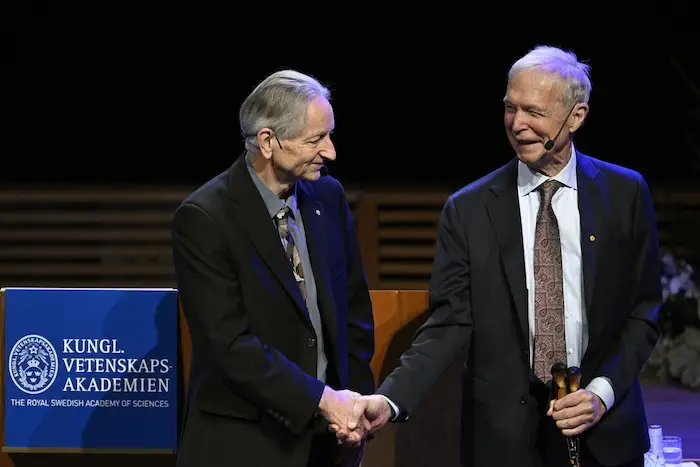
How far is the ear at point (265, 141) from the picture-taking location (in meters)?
2.79

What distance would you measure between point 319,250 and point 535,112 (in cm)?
64

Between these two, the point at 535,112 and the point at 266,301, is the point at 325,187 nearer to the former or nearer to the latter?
the point at 266,301

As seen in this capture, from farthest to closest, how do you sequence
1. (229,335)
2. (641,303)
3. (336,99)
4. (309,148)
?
(336,99) → (641,303) → (309,148) → (229,335)

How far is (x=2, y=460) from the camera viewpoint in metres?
3.75

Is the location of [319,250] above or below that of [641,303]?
above

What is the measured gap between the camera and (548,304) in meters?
2.85

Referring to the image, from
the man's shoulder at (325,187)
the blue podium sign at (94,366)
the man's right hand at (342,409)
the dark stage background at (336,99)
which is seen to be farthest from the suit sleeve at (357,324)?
the dark stage background at (336,99)

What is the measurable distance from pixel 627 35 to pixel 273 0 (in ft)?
7.52

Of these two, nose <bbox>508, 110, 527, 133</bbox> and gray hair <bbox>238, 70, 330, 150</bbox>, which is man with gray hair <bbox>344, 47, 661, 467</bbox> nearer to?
nose <bbox>508, 110, 527, 133</bbox>

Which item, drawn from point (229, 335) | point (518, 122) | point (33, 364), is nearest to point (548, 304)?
point (518, 122)

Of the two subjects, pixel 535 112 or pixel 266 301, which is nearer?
pixel 266 301

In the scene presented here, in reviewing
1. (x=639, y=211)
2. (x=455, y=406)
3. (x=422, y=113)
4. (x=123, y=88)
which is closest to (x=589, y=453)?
(x=639, y=211)

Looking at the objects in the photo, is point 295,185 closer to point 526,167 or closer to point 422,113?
point 526,167

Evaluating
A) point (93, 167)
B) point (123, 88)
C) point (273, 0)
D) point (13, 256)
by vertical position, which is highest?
point (273, 0)
